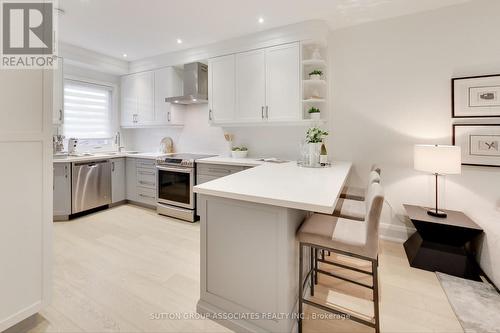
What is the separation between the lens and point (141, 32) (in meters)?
3.36

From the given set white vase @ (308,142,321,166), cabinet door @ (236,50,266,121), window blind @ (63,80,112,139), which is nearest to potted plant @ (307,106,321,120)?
white vase @ (308,142,321,166)

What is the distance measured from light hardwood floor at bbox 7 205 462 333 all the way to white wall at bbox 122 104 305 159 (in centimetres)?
161

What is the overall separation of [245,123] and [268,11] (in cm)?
141

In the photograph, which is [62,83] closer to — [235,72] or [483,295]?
[235,72]

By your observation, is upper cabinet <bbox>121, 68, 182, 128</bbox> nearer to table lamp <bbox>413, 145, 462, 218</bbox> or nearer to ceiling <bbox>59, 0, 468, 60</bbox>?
ceiling <bbox>59, 0, 468, 60</bbox>

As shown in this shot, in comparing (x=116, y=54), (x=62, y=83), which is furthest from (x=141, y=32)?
(x=62, y=83)

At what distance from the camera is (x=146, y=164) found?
4250 millimetres

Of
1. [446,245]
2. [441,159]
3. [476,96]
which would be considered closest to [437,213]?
[446,245]

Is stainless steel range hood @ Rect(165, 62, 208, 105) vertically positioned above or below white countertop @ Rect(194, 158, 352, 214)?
above

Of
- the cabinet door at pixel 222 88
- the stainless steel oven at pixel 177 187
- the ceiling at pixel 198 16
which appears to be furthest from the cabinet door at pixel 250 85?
the stainless steel oven at pixel 177 187

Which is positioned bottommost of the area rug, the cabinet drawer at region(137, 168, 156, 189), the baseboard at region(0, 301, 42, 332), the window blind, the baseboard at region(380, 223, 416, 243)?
the area rug

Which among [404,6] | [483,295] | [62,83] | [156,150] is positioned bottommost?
[483,295]

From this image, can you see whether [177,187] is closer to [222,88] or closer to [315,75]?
[222,88]

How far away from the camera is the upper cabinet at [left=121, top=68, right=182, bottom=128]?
4270 millimetres
